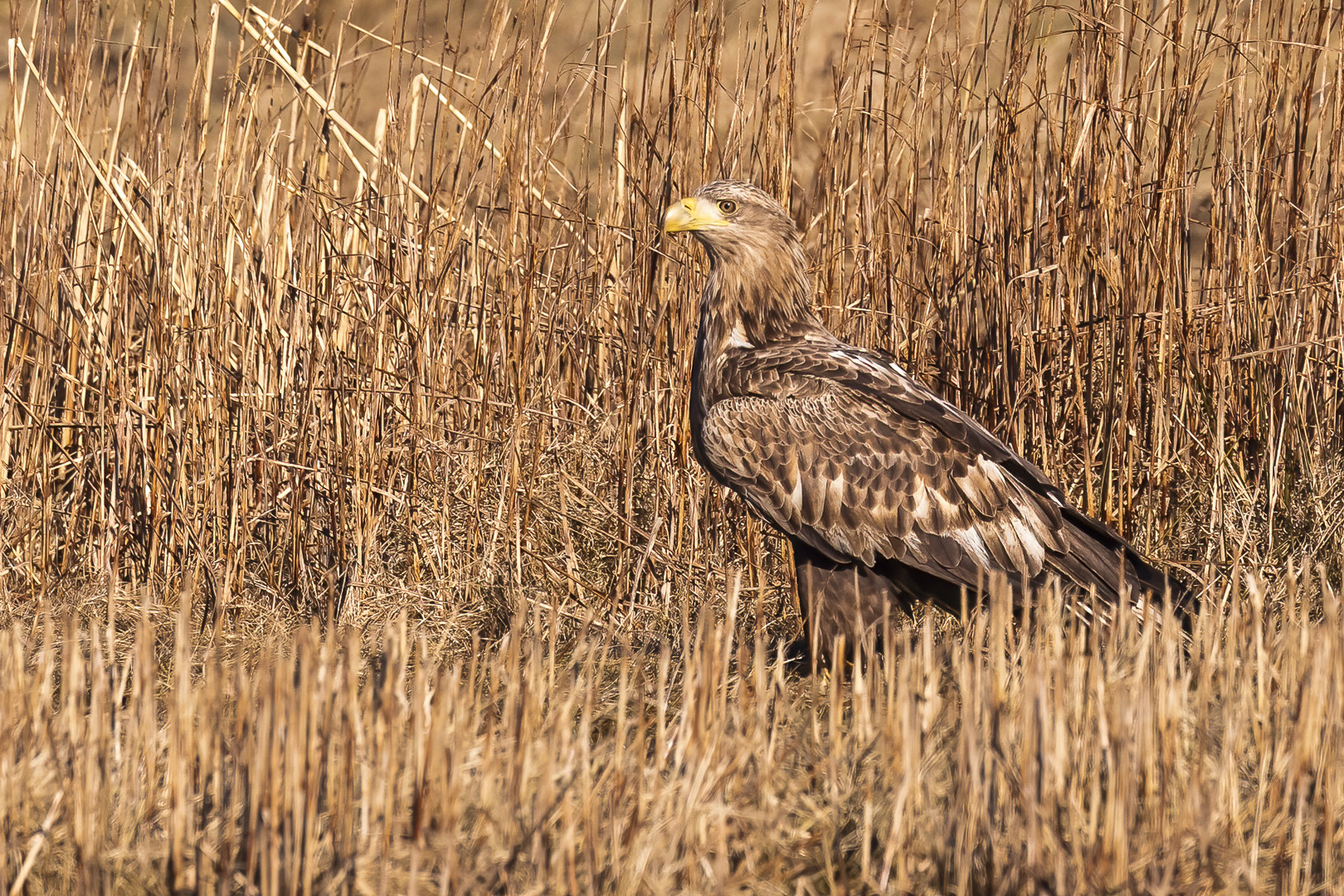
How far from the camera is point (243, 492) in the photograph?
4602 mm

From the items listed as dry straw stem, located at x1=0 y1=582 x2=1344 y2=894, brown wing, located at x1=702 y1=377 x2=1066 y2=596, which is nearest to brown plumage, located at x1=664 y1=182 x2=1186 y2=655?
brown wing, located at x1=702 y1=377 x2=1066 y2=596

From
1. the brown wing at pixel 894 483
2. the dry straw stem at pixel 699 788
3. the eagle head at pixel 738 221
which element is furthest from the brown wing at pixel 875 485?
the dry straw stem at pixel 699 788

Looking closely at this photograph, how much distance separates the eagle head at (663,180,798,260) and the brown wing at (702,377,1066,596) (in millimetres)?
495

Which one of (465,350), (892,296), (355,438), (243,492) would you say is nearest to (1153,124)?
(892,296)

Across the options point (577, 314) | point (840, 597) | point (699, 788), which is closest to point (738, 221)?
point (577, 314)

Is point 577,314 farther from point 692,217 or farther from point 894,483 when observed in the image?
point 894,483

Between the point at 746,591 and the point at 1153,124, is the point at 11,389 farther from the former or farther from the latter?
the point at 1153,124

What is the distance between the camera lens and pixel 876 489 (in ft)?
13.1

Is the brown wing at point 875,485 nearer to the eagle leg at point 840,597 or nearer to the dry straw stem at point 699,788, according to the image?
the eagle leg at point 840,597

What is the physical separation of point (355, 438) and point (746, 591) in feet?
4.58

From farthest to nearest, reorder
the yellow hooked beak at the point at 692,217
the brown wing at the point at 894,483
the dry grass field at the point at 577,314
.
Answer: the dry grass field at the point at 577,314, the yellow hooked beak at the point at 692,217, the brown wing at the point at 894,483

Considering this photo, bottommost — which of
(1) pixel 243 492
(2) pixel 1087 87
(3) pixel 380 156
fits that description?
(1) pixel 243 492

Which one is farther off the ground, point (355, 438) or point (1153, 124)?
point (1153, 124)

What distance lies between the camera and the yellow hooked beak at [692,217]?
4148mm
